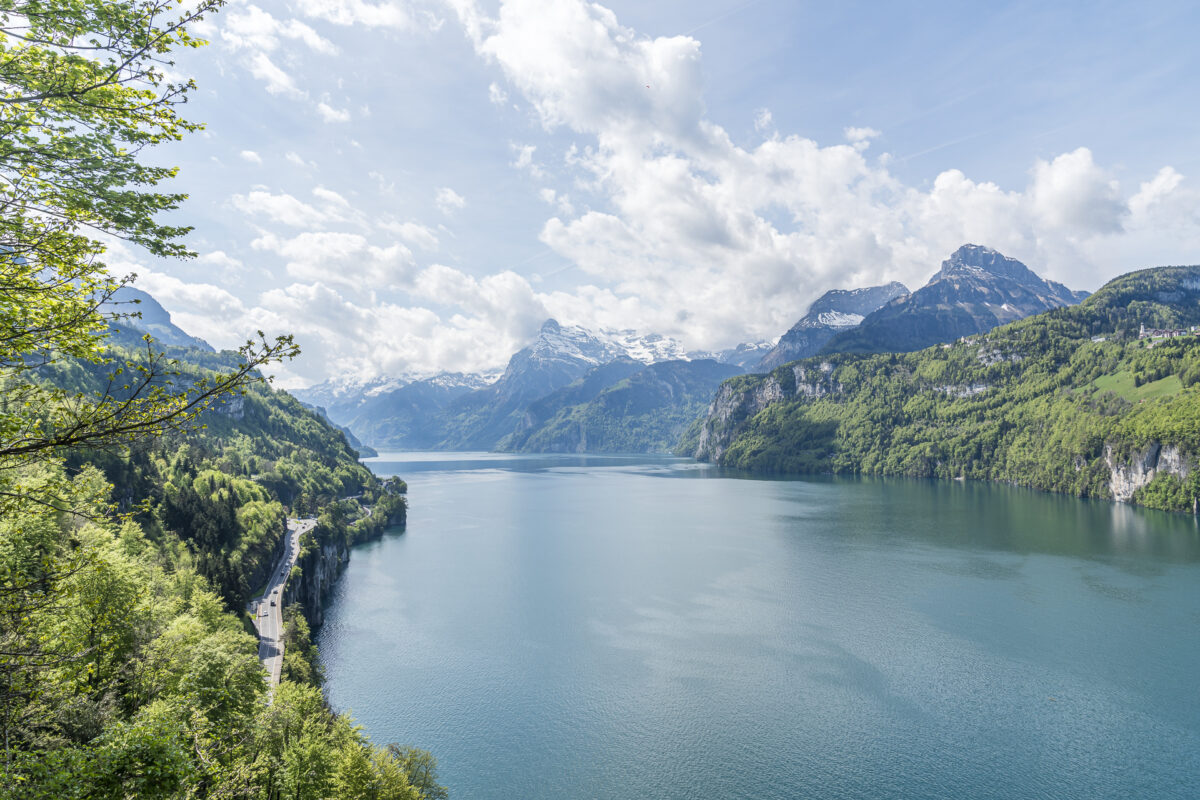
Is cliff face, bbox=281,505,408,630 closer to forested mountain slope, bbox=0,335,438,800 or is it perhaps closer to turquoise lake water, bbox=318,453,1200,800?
forested mountain slope, bbox=0,335,438,800

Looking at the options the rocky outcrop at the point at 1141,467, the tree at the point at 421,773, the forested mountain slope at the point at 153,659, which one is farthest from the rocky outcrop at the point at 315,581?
the rocky outcrop at the point at 1141,467

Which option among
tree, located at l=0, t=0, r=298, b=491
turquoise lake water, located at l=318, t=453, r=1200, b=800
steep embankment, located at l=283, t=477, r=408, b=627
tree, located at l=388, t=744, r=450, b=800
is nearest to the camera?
tree, located at l=0, t=0, r=298, b=491

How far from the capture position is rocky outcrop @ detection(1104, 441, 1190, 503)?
137875 mm

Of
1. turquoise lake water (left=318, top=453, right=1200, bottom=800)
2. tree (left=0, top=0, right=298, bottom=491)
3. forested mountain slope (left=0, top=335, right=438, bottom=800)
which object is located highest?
tree (left=0, top=0, right=298, bottom=491)

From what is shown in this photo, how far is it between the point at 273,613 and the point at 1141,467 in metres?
183

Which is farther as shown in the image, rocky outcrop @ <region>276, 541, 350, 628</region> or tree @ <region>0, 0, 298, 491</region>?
rocky outcrop @ <region>276, 541, 350, 628</region>

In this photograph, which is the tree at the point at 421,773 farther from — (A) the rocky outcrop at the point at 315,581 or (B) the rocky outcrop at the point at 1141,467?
(B) the rocky outcrop at the point at 1141,467

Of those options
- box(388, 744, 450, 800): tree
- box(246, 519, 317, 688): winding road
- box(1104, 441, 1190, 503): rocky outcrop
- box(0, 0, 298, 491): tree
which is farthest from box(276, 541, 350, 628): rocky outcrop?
box(1104, 441, 1190, 503): rocky outcrop

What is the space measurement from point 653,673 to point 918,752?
2046cm

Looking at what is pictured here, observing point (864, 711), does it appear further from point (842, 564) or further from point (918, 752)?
point (842, 564)

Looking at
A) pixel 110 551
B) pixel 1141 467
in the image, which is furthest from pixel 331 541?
pixel 1141 467

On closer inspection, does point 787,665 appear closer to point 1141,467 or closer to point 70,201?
point 70,201

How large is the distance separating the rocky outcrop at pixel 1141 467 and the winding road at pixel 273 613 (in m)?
177

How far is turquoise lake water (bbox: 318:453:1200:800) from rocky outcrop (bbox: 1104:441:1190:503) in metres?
46.4
